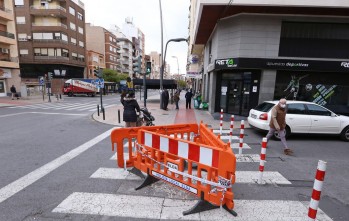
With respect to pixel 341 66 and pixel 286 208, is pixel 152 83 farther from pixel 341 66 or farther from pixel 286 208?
pixel 286 208

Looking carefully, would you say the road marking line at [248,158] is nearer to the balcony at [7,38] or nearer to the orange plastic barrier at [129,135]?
the orange plastic barrier at [129,135]

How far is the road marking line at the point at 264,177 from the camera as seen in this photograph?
430cm

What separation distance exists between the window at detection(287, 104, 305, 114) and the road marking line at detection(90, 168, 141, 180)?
6.38 m

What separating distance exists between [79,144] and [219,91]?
31.9 feet

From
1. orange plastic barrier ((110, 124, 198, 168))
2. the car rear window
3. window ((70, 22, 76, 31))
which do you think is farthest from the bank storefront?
window ((70, 22, 76, 31))

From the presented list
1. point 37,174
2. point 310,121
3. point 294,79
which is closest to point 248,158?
point 310,121

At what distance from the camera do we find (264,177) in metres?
4.50

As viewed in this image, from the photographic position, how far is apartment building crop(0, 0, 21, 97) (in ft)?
86.6

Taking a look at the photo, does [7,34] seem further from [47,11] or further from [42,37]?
[47,11]

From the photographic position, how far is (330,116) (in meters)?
7.65

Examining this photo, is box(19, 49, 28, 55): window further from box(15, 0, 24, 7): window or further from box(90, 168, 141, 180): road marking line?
box(90, 168, 141, 180): road marking line

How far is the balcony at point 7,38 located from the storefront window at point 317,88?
106 feet

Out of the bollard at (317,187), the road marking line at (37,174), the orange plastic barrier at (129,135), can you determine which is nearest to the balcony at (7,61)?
the road marking line at (37,174)

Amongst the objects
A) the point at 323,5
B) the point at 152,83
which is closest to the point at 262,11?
the point at 323,5
